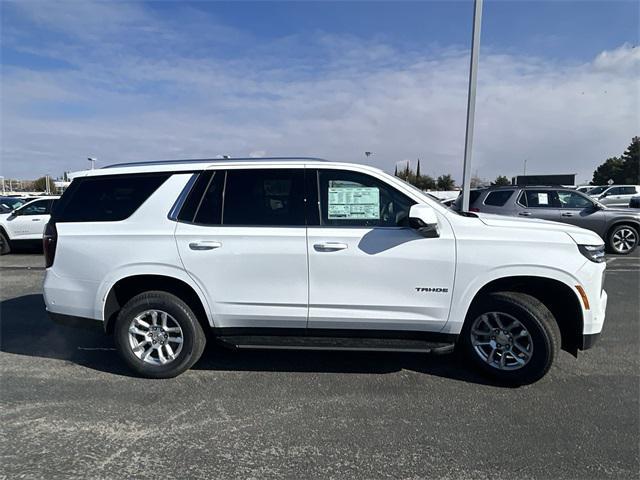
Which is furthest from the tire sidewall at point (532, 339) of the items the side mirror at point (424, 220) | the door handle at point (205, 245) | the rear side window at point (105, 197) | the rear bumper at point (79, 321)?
the rear bumper at point (79, 321)

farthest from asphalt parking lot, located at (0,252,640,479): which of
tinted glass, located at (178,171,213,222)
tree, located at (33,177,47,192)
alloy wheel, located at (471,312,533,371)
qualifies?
tree, located at (33,177,47,192)

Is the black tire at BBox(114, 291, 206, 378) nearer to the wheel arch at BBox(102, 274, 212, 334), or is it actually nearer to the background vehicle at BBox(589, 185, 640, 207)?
the wheel arch at BBox(102, 274, 212, 334)

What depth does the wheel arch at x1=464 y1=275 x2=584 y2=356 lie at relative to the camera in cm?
336

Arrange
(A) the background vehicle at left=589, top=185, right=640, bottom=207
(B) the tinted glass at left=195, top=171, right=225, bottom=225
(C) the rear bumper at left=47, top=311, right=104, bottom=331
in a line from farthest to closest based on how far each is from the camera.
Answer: (A) the background vehicle at left=589, top=185, right=640, bottom=207 < (C) the rear bumper at left=47, top=311, right=104, bottom=331 < (B) the tinted glass at left=195, top=171, right=225, bottom=225

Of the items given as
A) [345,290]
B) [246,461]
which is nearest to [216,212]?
[345,290]

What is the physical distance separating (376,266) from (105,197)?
255 centimetres

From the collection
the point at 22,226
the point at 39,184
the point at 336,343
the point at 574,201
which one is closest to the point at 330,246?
the point at 336,343

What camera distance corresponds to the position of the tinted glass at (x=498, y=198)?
9.74 metres

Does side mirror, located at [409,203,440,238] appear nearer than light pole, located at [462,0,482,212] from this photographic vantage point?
Yes

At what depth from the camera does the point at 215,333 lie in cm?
365

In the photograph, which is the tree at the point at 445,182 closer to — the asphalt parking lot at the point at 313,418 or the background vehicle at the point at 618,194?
the background vehicle at the point at 618,194

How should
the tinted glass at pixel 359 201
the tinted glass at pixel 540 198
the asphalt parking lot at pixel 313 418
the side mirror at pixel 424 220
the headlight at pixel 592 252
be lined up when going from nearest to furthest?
the asphalt parking lot at pixel 313 418
the side mirror at pixel 424 220
the headlight at pixel 592 252
the tinted glass at pixel 359 201
the tinted glass at pixel 540 198

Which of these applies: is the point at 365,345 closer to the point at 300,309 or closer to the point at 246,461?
the point at 300,309

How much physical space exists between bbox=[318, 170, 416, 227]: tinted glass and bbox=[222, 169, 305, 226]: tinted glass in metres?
0.22
